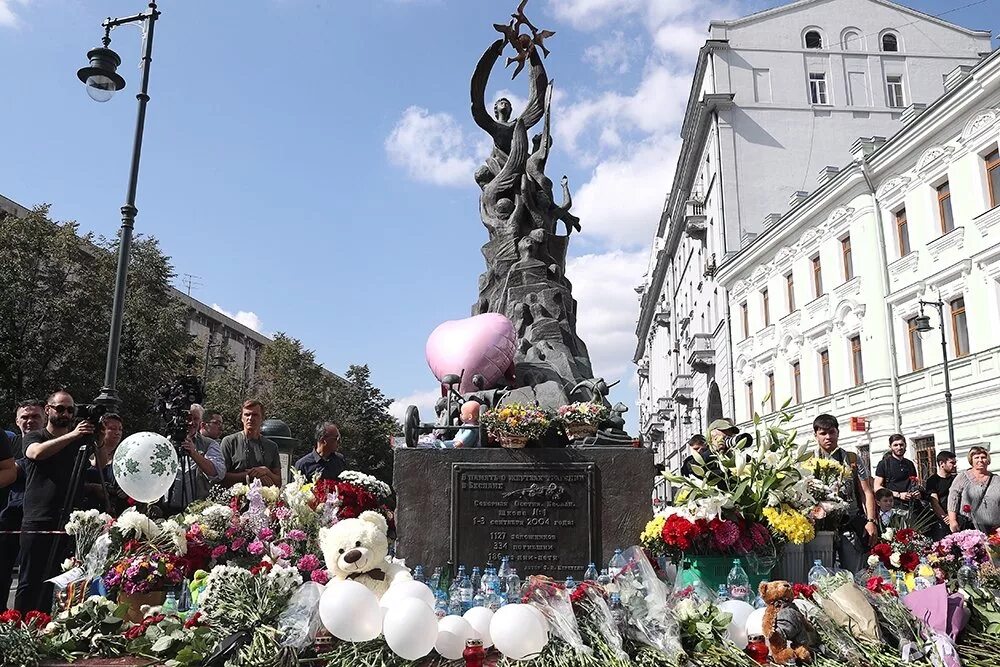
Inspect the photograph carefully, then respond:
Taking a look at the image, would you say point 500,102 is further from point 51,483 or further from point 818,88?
point 818,88

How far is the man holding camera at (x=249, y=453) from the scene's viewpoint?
7.37m

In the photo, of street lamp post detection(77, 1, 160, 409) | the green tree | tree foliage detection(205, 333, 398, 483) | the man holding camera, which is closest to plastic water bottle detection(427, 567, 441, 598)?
the man holding camera

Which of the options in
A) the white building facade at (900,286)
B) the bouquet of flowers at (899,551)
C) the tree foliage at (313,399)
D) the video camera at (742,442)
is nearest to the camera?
the bouquet of flowers at (899,551)

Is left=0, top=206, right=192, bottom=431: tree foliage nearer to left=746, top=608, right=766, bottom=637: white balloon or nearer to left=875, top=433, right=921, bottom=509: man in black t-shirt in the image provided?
left=875, top=433, right=921, bottom=509: man in black t-shirt

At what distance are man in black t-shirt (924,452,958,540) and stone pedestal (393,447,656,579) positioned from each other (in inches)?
150

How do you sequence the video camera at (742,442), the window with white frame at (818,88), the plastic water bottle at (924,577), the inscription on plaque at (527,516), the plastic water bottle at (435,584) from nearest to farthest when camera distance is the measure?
1. the plastic water bottle at (924,577)
2. the plastic water bottle at (435,584)
3. the video camera at (742,442)
4. the inscription on plaque at (527,516)
5. the window with white frame at (818,88)

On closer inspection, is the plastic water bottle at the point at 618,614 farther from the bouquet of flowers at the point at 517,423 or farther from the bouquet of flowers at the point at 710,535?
the bouquet of flowers at the point at 517,423

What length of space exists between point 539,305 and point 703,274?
2689 centimetres

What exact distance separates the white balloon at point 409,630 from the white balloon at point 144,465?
108 inches

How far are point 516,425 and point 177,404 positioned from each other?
3155 mm

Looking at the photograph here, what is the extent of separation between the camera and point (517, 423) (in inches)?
267

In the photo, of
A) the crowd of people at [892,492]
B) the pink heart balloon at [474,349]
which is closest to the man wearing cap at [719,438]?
the crowd of people at [892,492]

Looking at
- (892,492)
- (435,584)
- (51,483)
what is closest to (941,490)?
(892,492)

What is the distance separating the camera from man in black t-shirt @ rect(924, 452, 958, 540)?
8352 millimetres
